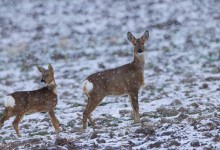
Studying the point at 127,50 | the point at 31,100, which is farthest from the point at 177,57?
the point at 31,100

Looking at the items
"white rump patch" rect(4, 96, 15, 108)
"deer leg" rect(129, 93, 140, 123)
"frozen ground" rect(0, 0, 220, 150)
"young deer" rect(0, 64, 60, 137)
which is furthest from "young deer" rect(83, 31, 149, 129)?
"white rump patch" rect(4, 96, 15, 108)

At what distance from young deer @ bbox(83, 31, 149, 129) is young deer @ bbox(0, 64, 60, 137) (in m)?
0.76

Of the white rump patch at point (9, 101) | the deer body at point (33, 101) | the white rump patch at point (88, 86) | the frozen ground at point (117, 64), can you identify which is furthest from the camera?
the white rump patch at point (88, 86)

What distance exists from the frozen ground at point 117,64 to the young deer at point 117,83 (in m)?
0.47

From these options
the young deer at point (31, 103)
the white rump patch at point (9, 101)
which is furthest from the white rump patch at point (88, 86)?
the white rump patch at point (9, 101)

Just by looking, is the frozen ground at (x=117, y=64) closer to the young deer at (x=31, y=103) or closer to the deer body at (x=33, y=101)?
the young deer at (x=31, y=103)

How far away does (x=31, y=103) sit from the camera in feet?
35.0

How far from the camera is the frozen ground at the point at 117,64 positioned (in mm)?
8695

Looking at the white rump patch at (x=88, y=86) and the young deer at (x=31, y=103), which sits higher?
the white rump patch at (x=88, y=86)

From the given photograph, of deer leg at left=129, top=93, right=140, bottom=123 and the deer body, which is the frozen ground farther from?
the deer body

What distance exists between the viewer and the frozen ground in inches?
342

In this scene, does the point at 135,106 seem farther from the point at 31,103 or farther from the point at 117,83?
the point at 31,103

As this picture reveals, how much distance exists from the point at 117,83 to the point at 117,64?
9.57 meters

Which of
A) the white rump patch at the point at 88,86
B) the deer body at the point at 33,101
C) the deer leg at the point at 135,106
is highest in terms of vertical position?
the white rump patch at the point at 88,86
